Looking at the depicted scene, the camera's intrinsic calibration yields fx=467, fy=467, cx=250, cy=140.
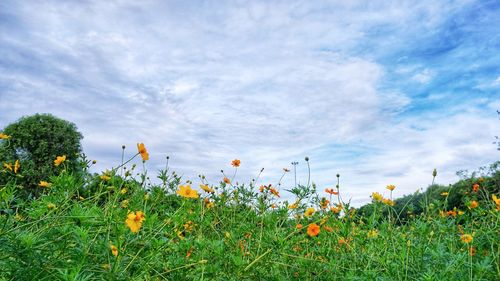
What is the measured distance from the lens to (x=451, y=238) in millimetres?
3773

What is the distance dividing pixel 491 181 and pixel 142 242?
1156 centimetres

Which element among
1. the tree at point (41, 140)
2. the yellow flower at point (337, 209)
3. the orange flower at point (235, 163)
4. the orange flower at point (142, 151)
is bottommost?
the yellow flower at point (337, 209)

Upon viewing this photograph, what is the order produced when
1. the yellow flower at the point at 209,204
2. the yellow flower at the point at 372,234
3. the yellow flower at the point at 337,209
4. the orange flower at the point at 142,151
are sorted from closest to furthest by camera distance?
1. the orange flower at the point at 142,151
2. the yellow flower at the point at 372,234
3. the yellow flower at the point at 337,209
4. the yellow flower at the point at 209,204

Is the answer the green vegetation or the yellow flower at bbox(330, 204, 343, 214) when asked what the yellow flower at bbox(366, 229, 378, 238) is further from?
the yellow flower at bbox(330, 204, 343, 214)

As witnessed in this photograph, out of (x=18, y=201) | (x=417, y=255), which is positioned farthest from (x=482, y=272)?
(x=18, y=201)

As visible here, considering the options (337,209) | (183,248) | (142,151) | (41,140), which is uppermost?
(41,140)

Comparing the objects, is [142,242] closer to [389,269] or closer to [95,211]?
[95,211]

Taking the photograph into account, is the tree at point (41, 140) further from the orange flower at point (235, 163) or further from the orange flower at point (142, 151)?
the orange flower at point (142, 151)

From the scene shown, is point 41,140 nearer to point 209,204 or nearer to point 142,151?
point 209,204

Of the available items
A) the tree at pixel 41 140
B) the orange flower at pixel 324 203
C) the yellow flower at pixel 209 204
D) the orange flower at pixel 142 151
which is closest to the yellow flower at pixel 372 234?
the orange flower at pixel 324 203

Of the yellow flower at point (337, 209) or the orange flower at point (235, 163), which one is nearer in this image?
the yellow flower at point (337, 209)

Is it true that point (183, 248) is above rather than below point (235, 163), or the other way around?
below

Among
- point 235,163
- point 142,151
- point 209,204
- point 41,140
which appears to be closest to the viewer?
point 142,151

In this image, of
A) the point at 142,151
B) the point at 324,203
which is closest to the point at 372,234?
the point at 324,203
